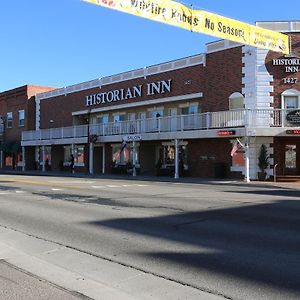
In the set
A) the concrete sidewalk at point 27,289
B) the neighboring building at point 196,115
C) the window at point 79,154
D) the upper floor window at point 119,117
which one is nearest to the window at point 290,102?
the neighboring building at point 196,115

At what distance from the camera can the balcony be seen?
2869cm

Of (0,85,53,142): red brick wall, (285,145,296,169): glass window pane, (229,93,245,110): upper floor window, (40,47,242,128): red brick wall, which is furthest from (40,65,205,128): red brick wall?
(285,145,296,169): glass window pane

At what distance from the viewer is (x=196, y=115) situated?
1250 inches

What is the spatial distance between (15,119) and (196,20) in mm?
43205

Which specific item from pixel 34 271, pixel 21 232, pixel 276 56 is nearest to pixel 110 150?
pixel 276 56

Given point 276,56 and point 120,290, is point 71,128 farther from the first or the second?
point 120,290

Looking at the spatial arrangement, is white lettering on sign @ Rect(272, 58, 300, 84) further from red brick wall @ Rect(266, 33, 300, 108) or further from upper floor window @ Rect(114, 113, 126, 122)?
upper floor window @ Rect(114, 113, 126, 122)

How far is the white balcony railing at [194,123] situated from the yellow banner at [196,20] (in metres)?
7.42

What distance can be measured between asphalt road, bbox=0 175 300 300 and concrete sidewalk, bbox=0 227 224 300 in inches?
11.8

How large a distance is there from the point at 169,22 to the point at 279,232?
25.4ft

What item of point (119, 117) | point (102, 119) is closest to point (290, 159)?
point (119, 117)

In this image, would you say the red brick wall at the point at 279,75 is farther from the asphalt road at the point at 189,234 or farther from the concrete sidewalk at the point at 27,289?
the concrete sidewalk at the point at 27,289

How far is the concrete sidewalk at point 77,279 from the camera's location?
5887 millimetres

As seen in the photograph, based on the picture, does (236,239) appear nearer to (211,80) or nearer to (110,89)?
(211,80)
